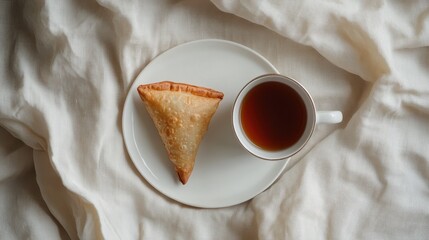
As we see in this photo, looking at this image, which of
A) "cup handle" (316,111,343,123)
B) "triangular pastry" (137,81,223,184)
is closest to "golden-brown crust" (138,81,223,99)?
"triangular pastry" (137,81,223,184)

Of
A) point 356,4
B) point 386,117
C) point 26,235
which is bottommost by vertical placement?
point 26,235

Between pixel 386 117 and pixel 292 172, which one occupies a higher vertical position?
pixel 386 117

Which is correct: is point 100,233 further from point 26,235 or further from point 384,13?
point 384,13

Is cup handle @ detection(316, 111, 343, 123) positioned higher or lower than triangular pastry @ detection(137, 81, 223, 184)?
higher

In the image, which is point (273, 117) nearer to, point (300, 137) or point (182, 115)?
point (300, 137)

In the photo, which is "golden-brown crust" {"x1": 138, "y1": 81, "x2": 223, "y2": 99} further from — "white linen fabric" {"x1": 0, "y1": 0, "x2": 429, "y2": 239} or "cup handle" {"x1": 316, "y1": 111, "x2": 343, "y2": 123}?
"cup handle" {"x1": 316, "y1": 111, "x2": 343, "y2": 123}

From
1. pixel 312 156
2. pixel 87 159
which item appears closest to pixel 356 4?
pixel 312 156
